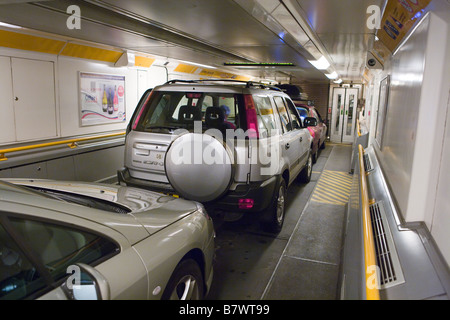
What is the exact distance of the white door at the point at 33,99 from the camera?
5.55 m

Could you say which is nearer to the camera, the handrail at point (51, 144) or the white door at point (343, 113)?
the handrail at point (51, 144)

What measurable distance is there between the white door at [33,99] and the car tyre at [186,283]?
4.40 m

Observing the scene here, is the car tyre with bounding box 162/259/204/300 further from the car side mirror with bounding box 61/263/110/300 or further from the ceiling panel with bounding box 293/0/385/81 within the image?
the ceiling panel with bounding box 293/0/385/81

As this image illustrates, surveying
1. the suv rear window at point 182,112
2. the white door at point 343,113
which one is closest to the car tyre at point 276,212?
the suv rear window at point 182,112

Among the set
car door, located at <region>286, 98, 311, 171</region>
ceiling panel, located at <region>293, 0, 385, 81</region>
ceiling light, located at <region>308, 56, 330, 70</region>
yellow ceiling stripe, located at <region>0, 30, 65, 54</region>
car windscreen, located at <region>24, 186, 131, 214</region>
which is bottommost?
car windscreen, located at <region>24, 186, 131, 214</region>

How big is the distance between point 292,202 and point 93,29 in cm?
453

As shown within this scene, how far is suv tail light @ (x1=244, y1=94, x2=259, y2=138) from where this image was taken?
424cm

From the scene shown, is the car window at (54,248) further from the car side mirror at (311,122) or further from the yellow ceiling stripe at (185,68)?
the yellow ceiling stripe at (185,68)

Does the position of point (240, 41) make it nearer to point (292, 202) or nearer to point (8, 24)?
point (292, 202)

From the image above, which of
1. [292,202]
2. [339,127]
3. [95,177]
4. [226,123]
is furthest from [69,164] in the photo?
[339,127]

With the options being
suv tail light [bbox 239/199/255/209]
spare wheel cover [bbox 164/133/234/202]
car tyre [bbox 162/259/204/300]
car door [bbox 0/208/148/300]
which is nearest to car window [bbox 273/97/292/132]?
suv tail light [bbox 239/199/255/209]

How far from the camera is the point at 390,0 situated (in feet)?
10.6

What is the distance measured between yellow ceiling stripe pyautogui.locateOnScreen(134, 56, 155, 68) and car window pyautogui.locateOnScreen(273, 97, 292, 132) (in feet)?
13.3
